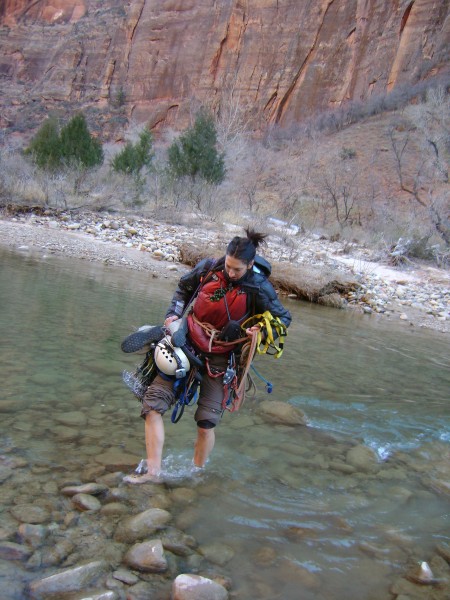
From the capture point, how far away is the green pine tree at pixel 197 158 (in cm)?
2609

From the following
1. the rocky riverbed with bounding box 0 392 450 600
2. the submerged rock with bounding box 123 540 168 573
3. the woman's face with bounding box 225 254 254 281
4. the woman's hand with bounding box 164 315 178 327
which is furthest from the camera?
the woman's hand with bounding box 164 315 178 327

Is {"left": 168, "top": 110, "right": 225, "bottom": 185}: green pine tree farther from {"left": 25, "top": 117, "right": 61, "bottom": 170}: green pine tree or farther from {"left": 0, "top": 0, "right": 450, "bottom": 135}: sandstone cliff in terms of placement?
{"left": 0, "top": 0, "right": 450, "bottom": 135}: sandstone cliff

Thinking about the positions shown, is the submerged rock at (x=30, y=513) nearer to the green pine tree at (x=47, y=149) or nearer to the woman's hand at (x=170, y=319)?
the woman's hand at (x=170, y=319)

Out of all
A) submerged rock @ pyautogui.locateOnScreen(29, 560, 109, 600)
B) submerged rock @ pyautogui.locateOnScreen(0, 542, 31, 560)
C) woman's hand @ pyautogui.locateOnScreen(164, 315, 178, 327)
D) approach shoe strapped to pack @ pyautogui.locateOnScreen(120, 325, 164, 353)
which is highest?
woman's hand @ pyautogui.locateOnScreen(164, 315, 178, 327)

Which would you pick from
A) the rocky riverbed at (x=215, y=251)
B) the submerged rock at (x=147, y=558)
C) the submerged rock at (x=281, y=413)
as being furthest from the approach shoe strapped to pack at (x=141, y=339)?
the rocky riverbed at (x=215, y=251)

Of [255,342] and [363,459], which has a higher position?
[255,342]

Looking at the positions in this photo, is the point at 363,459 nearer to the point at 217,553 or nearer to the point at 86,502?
the point at 217,553

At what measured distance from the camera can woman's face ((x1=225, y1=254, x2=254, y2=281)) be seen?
3.13 m

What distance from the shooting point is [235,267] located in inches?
124

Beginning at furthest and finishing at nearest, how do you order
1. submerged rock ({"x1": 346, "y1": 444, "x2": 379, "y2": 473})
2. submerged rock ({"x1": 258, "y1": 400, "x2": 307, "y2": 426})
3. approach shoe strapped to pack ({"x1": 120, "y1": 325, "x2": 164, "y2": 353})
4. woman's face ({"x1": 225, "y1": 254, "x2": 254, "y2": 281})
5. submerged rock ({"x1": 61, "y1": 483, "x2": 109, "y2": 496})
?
1. submerged rock ({"x1": 258, "y1": 400, "x2": 307, "y2": 426})
2. submerged rock ({"x1": 346, "y1": 444, "x2": 379, "y2": 473})
3. approach shoe strapped to pack ({"x1": 120, "y1": 325, "x2": 164, "y2": 353})
4. woman's face ({"x1": 225, "y1": 254, "x2": 254, "y2": 281})
5. submerged rock ({"x1": 61, "y1": 483, "x2": 109, "y2": 496})

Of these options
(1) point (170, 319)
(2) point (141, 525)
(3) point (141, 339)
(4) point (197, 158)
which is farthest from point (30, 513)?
(4) point (197, 158)

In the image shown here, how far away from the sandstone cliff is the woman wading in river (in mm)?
46781

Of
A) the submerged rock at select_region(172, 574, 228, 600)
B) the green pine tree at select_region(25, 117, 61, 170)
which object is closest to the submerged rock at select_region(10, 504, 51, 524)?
the submerged rock at select_region(172, 574, 228, 600)

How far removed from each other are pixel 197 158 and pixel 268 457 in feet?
78.8
